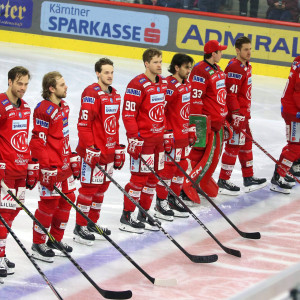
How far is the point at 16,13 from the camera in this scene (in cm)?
1466

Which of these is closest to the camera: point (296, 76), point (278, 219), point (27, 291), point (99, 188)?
point (27, 291)

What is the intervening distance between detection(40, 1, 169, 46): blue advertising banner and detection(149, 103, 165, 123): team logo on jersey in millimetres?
8227

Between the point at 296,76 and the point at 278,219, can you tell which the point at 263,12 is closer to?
the point at 296,76

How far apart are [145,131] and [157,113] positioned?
6.6 inches

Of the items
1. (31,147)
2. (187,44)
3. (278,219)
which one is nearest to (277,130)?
(278,219)

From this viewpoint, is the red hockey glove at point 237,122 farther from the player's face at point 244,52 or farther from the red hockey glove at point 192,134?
the red hockey glove at point 192,134

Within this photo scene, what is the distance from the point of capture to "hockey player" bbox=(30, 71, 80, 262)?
4.82 m

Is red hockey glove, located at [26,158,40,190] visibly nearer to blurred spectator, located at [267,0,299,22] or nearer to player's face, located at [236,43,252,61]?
player's face, located at [236,43,252,61]

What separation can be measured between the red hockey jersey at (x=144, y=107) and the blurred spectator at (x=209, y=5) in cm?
812

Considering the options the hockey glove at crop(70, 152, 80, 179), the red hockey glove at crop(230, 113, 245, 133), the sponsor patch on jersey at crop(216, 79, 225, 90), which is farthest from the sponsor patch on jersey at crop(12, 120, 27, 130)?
the red hockey glove at crop(230, 113, 245, 133)

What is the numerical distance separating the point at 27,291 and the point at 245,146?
343cm

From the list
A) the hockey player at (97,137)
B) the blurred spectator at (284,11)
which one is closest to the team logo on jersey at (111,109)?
the hockey player at (97,137)

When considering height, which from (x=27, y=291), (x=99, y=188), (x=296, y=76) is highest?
(x=296, y=76)

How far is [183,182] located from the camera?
21.8 feet
